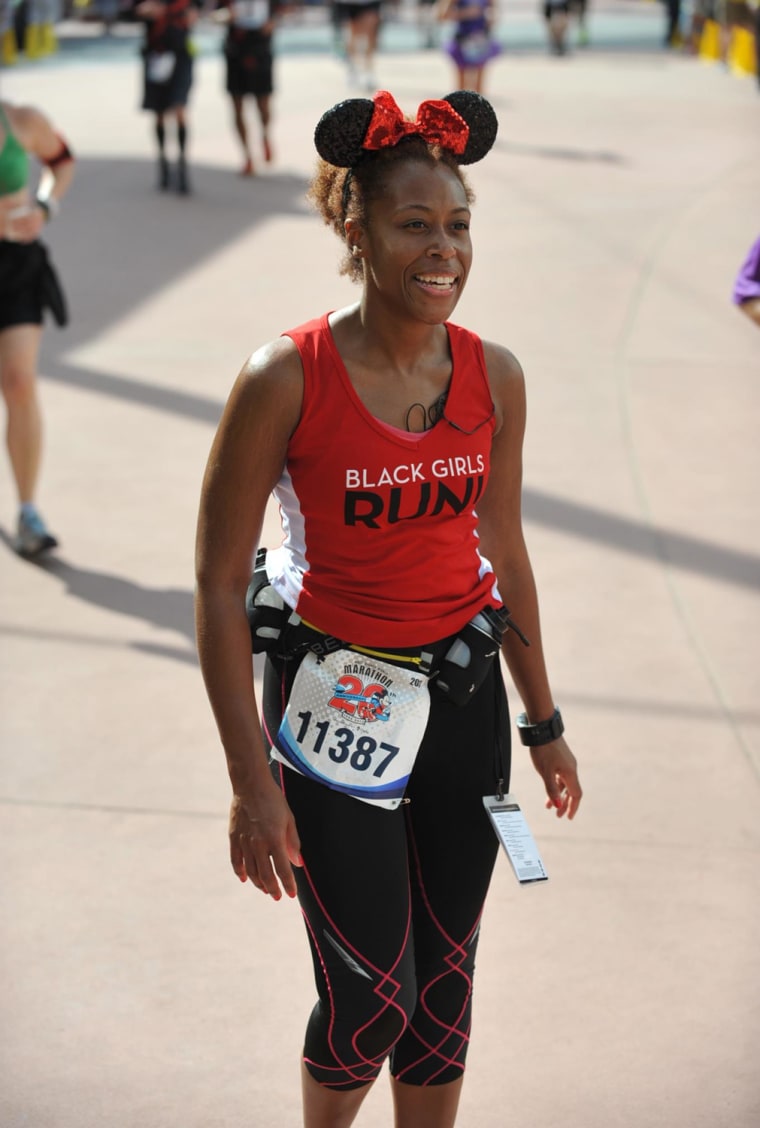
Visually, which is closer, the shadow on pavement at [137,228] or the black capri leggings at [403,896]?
the black capri leggings at [403,896]

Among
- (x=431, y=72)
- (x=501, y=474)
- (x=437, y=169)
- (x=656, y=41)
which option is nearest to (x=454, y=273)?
(x=437, y=169)

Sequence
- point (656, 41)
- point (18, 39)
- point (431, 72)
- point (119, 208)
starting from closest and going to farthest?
point (119, 208) → point (431, 72) → point (18, 39) → point (656, 41)

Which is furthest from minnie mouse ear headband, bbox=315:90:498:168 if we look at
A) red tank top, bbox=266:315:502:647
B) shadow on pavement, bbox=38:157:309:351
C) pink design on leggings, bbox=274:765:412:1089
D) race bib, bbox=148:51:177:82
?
race bib, bbox=148:51:177:82

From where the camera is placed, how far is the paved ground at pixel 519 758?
3.12m

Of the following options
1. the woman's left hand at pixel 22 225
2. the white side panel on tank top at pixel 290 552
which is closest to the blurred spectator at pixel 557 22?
the woman's left hand at pixel 22 225

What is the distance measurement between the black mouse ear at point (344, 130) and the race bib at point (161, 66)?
10.5 m

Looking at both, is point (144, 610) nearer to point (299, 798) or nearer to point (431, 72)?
point (299, 798)

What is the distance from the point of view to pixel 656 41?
2820 cm

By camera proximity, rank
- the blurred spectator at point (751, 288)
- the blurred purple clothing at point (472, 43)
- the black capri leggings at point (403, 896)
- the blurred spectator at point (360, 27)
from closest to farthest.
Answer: the black capri leggings at point (403, 896) → the blurred spectator at point (751, 288) → the blurred purple clothing at point (472, 43) → the blurred spectator at point (360, 27)

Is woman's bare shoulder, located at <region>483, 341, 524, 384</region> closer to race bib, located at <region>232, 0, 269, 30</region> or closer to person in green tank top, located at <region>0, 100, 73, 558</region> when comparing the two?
person in green tank top, located at <region>0, 100, 73, 558</region>

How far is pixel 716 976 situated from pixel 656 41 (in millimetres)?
27477

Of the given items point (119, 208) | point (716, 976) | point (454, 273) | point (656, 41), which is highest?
point (454, 273)

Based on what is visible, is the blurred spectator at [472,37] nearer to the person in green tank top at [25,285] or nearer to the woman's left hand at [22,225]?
the person in green tank top at [25,285]

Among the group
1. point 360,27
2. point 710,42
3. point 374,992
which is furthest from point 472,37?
point 374,992
